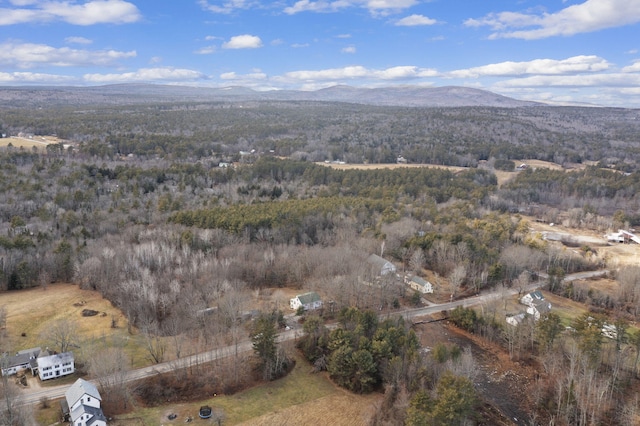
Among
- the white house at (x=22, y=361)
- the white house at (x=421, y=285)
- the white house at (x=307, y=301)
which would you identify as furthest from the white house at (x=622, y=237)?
the white house at (x=22, y=361)

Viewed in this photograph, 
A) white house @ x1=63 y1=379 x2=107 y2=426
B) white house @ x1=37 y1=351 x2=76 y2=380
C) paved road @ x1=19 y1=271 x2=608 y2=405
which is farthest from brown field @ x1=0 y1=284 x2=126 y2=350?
white house @ x1=63 y1=379 x2=107 y2=426

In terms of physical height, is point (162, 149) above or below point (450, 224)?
above

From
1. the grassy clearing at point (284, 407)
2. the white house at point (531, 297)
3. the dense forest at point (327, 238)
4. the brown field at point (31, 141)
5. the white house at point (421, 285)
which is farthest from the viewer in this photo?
the brown field at point (31, 141)

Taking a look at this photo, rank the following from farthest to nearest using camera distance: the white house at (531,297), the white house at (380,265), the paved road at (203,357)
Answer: the white house at (380,265) < the white house at (531,297) < the paved road at (203,357)

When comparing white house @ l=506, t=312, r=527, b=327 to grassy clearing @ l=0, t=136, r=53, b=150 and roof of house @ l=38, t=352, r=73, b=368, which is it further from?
grassy clearing @ l=0, t=136, r=53, b=150

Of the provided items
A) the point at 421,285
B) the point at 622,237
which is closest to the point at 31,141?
the point at 421,285

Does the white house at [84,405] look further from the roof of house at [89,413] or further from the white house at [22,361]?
the white house at [22,361]

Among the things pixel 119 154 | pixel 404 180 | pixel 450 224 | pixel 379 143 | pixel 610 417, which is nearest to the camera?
pixel 610 417

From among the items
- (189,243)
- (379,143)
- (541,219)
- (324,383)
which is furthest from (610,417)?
(379,143)

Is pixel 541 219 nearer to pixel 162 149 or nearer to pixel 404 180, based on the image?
pixel 404 180
